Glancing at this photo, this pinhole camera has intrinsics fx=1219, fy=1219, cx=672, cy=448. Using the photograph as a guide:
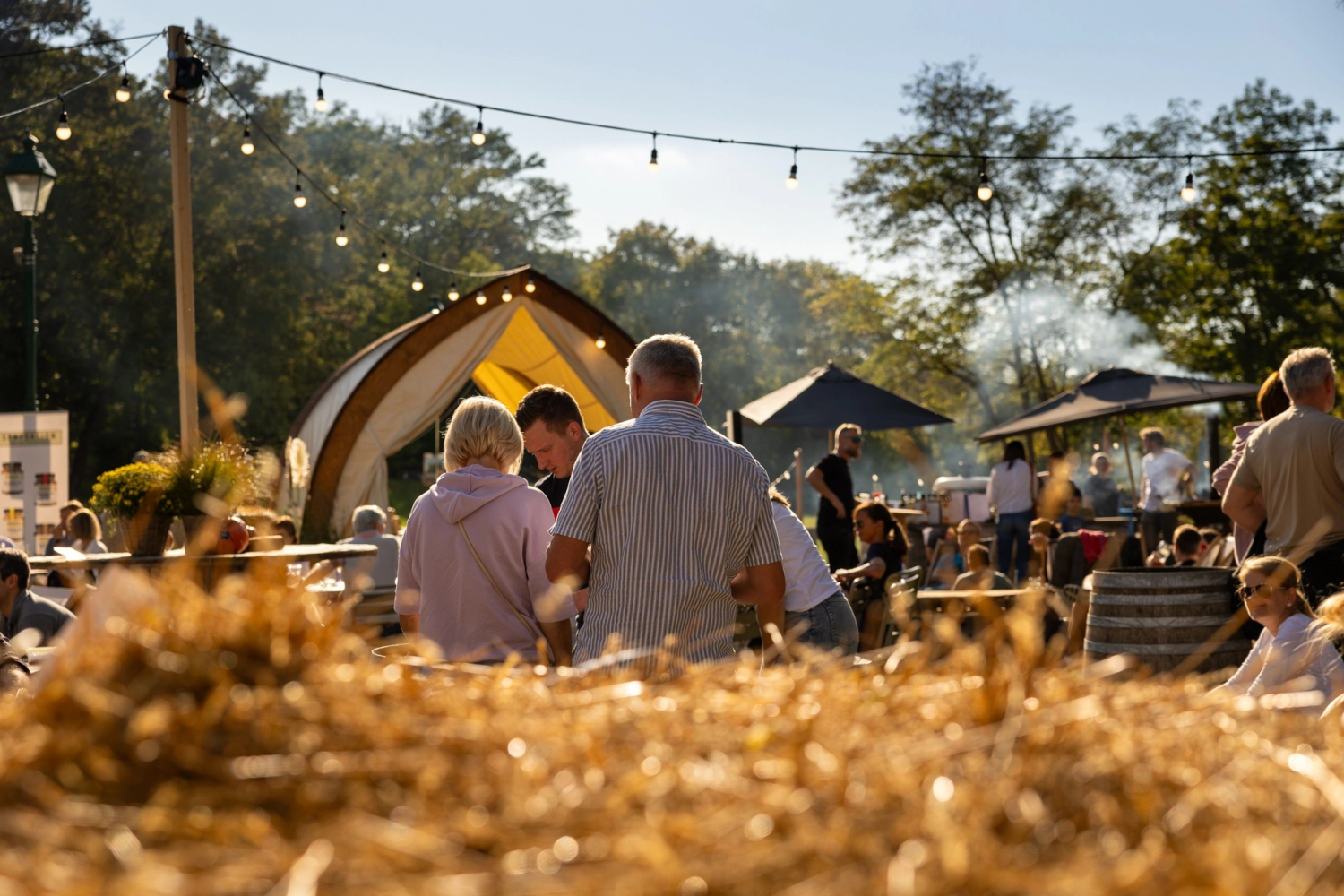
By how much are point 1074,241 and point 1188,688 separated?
2746 cm

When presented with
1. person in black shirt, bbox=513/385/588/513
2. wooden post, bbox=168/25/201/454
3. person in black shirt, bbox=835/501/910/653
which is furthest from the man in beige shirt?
wooden post, bbox=168/25/201/454

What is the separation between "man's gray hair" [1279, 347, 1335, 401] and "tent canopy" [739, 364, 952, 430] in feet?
28.0

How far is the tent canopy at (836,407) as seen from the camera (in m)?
13.3

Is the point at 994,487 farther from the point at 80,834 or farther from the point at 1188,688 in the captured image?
the point at 80,834

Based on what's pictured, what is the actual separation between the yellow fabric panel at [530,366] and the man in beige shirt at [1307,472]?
1052 cm

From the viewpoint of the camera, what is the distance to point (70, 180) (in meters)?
25.0

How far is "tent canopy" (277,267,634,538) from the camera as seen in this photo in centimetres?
1358

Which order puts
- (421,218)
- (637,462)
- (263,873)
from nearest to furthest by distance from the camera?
(263,873) < (637,462) < (421,218)

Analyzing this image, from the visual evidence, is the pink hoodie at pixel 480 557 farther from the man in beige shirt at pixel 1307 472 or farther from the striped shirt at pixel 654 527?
A: the man in beige shirt at pixel 1307 472

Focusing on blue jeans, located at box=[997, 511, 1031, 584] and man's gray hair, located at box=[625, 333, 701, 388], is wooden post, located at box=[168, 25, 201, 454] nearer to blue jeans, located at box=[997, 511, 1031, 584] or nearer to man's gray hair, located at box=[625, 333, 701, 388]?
man's gray hair, located at box=[625, 333, 701, 388]

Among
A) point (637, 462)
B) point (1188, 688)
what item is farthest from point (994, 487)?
point (1188, 688)

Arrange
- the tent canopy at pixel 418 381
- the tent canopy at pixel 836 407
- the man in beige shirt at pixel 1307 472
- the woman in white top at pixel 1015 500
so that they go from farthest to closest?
1. the tent canopy at pixel 418 381
2. the tent canopy at pixel 836 407
3. the woman in white top at pixel 1015 500
4. the man in beige shirt at pixel 1307 472

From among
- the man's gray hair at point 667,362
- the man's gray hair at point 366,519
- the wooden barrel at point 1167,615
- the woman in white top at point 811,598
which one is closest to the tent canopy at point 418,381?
the man's gray hair at point 366,519

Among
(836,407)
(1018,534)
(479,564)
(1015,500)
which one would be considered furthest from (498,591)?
(836,407)
